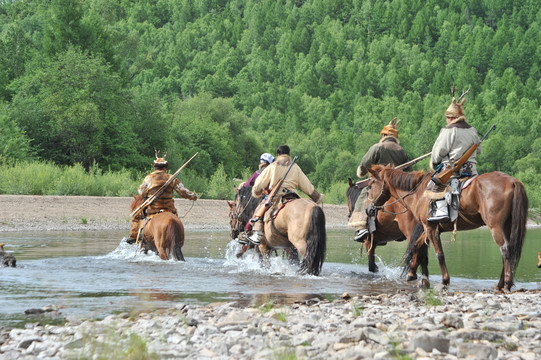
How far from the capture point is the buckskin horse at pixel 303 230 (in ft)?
41.8

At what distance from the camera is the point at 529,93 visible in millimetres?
161500

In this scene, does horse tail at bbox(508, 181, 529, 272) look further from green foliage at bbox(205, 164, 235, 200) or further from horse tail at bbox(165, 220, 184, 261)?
green foliage at bbox(205, 164, 235, 200)

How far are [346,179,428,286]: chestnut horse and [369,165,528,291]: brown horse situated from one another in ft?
1.71

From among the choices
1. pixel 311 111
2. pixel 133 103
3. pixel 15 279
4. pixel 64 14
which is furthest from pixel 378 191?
pixel 311 111

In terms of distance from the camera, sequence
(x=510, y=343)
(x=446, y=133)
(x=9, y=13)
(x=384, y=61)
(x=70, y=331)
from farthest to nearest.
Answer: (x=384, y=61) < (x=9, y=13) < (x=446, y=133) < (x=70, y=331) < (x=510, y=343)

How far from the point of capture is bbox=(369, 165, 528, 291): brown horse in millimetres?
10828

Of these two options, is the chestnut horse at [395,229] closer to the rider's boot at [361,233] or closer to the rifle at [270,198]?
the rider's boot at [361,233]

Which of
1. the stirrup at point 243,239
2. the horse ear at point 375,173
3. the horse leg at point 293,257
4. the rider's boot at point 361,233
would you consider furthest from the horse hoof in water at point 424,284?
the stirrup at point 243,239

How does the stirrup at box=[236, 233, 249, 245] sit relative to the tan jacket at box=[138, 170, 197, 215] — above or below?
below

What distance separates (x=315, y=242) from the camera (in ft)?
41.8

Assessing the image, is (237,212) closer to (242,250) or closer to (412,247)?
(242,250)

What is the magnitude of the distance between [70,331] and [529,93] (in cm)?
16350

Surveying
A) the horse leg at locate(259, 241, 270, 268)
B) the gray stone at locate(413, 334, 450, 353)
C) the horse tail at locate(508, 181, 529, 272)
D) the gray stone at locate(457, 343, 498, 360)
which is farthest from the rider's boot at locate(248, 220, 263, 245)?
the gray stone at locate(457, 343, 498, 360)

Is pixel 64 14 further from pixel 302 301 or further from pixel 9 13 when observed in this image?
pixel 9 13
